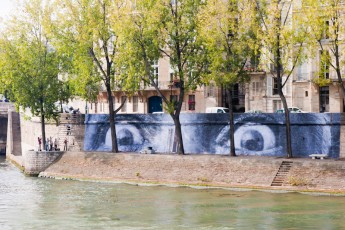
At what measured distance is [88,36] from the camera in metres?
87.2

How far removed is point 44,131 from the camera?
9669 cm

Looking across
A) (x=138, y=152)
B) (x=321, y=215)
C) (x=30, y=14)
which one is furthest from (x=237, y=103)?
(x=321, y=215)

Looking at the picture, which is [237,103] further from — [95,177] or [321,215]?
[321,215]

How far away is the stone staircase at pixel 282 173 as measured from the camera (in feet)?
248

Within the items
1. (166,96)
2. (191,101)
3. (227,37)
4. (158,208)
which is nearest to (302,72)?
(191,101)

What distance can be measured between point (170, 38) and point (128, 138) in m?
Result: 12.0

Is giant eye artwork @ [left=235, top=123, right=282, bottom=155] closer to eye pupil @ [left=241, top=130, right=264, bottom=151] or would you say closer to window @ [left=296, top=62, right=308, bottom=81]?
eye pupil @ [left=241, top=130, right=264, bottom=151]

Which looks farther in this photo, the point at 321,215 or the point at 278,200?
the point at 278,200

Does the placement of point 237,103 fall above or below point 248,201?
above

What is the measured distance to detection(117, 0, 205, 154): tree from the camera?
83062mm

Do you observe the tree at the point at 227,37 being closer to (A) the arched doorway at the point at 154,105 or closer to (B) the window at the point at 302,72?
(B) the window at the point at 302,72

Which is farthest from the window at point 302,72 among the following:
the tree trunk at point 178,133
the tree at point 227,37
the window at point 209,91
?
the tree trunk at point 178,133

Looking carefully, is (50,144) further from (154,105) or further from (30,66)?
(154,105)

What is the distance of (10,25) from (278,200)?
36.2 m
